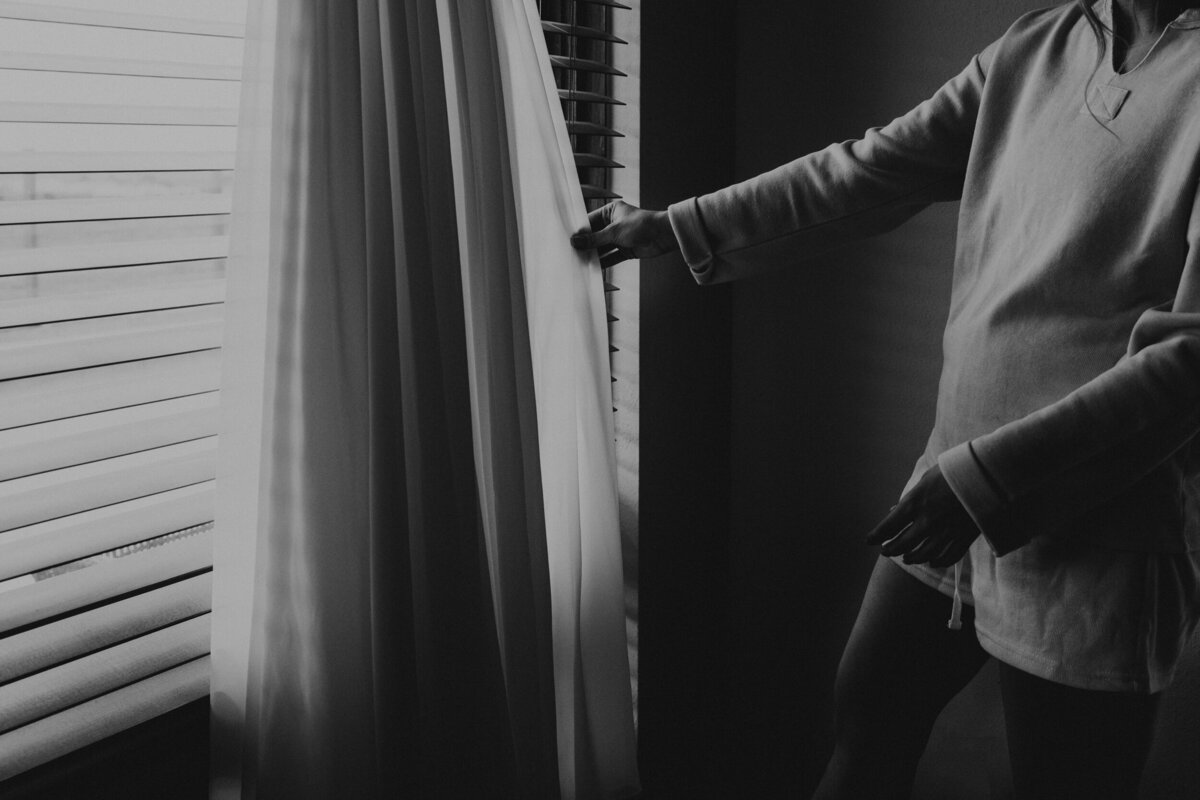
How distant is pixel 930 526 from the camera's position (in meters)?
0.92

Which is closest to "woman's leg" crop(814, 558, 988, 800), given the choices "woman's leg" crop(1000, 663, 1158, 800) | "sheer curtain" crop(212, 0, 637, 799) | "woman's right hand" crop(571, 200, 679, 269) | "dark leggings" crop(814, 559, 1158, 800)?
"dark leggings" crop(814, 559, 1158, 800)

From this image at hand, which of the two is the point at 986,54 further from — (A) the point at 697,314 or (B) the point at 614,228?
(A) the point at 697,314

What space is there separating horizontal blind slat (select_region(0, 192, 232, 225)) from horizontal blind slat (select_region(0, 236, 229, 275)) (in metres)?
0.03

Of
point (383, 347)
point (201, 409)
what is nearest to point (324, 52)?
point (383, 347)

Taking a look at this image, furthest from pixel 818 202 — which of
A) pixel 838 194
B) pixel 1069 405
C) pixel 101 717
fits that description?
pixel 101 717

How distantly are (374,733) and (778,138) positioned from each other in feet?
3.69

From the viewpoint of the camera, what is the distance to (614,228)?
3.88 feet

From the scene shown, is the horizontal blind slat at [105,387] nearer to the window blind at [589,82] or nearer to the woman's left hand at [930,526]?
the window blind at [589,82]

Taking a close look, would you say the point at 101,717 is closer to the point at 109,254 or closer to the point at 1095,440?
the point at 109,254

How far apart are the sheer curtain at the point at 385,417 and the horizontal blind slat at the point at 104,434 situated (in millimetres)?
130

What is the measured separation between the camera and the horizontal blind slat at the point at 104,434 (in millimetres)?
896

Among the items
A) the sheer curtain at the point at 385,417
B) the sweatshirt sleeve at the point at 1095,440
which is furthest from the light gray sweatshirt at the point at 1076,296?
the sheer curtain at the point at 385,417

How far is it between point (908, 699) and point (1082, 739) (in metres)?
0.19

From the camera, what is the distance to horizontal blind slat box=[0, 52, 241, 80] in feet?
2.84
